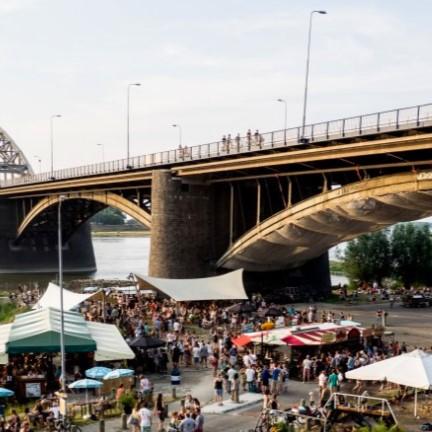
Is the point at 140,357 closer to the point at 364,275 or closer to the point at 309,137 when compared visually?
the point at 309,137

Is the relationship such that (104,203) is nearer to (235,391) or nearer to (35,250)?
(35,250)

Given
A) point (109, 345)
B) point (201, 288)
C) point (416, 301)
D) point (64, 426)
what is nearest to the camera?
point (64, 426)

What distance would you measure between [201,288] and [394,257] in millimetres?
24881

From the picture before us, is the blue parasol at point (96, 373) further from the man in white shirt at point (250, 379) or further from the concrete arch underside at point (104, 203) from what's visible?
the concrete arch underside at point (104, 203)

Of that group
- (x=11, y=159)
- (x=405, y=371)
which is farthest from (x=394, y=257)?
(x=11, y=159)

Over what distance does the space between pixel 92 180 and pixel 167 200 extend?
626 inches

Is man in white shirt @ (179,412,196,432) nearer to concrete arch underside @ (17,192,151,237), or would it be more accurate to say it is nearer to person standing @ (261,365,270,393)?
person standing @ (261,365,270,393)

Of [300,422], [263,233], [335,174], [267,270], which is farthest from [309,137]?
[300,422]

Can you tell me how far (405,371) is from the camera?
17781mm

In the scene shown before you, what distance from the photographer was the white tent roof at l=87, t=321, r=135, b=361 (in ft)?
77.1

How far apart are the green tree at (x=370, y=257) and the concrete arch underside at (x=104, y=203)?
57.9 feet

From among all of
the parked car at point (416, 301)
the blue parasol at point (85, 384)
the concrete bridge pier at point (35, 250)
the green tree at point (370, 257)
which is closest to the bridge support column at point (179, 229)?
the parked car at point (416, 301)

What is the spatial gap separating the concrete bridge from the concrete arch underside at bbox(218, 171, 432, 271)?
61mm

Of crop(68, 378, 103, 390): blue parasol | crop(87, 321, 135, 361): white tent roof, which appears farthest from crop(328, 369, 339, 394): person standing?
crop(87, 321, 135, 361): white tent roof
